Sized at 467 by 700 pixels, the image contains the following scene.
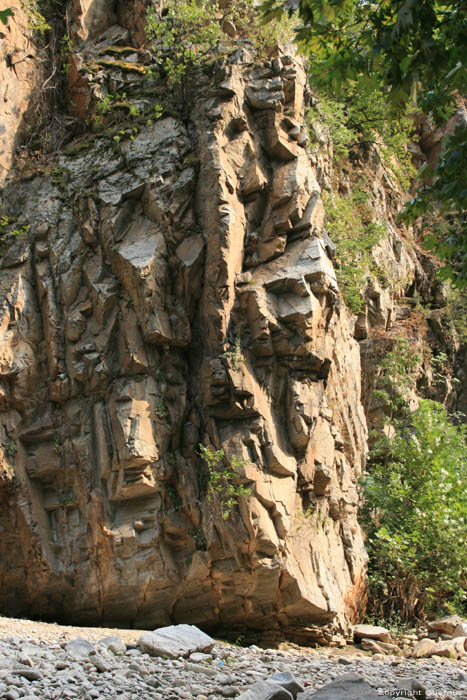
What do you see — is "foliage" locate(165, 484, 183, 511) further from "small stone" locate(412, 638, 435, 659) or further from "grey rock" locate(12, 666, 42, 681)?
"grey rock" locate(12, 666, 42, 681)

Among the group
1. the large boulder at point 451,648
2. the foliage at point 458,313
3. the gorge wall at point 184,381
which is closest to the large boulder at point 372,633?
the gorge wall at point 184,381

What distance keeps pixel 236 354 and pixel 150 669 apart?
5.32 m

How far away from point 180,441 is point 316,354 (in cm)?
285

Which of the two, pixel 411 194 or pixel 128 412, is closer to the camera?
pixel 128 412

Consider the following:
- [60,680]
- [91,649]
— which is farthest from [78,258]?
[60,680]

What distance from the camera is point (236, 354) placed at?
35.9ft

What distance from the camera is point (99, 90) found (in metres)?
13.7

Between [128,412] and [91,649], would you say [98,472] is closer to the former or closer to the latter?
[128,412]

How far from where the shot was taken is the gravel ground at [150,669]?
6008 mm

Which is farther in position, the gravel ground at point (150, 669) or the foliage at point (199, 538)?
the foliage at point (199, 538)

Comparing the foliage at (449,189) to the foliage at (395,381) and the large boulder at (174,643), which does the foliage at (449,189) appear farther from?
the foliage at (395,381)

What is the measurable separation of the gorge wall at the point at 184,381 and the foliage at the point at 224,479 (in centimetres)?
6

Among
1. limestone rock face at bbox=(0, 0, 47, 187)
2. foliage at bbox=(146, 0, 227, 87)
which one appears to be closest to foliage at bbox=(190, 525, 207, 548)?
limestone rock face at bbox=(0, 0, 47, 187)

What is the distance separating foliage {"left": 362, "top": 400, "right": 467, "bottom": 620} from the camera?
11.8m
